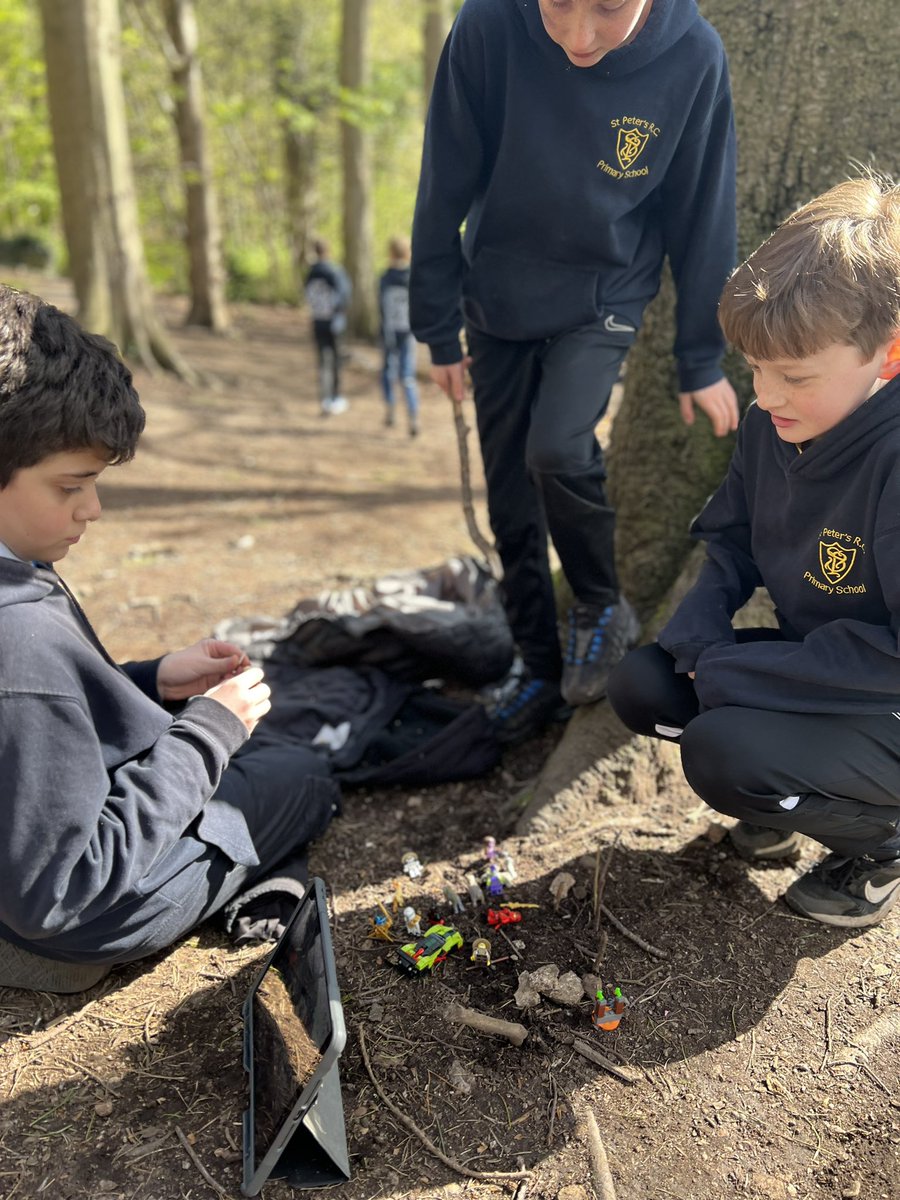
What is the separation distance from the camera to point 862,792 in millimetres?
2057

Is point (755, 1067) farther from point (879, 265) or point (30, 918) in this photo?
point (879, 265)

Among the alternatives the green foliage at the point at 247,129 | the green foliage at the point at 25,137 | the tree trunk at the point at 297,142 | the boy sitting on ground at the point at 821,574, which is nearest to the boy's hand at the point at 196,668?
the boy sitting on ground at the point at 821,574

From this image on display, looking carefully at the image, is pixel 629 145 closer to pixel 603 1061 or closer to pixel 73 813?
pixel 73 813

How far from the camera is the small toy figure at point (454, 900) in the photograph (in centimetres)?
247

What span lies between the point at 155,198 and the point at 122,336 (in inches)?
544

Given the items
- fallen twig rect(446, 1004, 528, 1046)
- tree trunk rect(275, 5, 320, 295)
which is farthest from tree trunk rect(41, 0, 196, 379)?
tree trunk rect(275, 5, 320, 295)

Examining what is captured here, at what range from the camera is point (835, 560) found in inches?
84.0

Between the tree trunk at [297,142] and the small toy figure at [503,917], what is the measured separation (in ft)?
61.7

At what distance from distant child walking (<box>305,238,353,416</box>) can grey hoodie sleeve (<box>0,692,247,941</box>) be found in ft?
29.7

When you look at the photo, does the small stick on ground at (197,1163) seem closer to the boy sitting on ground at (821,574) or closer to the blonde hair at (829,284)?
the boy sitting on ground at (821,574)

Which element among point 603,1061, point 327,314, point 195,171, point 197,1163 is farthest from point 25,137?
point 603,1061

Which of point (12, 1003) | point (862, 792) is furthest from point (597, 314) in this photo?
point (12, 1003)

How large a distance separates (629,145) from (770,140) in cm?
77

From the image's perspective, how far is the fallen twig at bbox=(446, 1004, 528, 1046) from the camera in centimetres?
209
